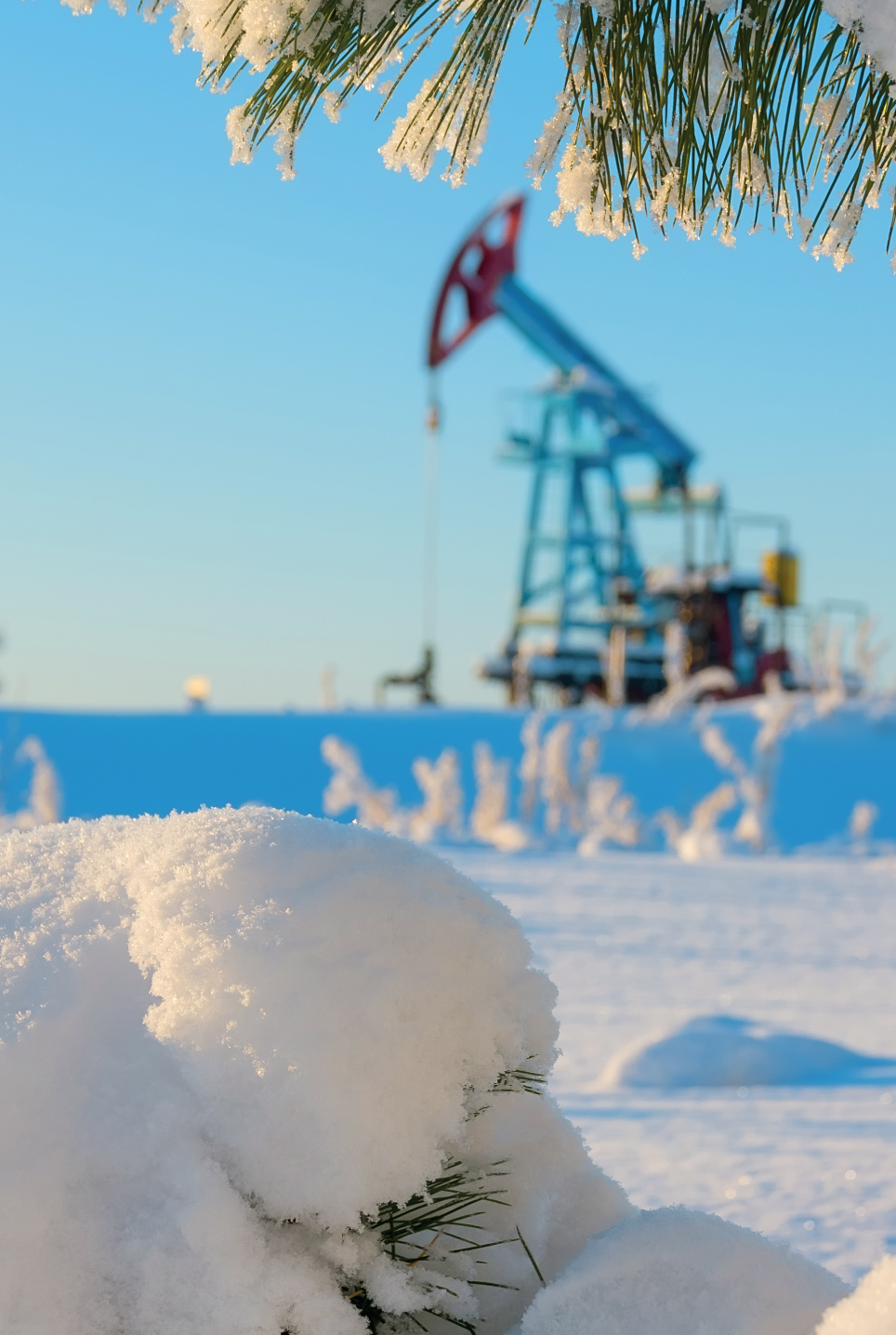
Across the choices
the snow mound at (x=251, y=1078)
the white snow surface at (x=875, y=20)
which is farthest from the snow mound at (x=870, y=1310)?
the white snow surface at (x=875, y=20)

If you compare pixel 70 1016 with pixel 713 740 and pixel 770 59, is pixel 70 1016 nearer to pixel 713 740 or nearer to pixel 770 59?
pixel 770 59

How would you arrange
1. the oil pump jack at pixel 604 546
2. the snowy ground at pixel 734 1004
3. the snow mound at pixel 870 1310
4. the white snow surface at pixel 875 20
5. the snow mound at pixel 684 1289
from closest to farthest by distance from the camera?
1. the snow mound at pixel 870 1310
2. the snow mound at pixel 684 1289
3. the white snow surface at pixel 875 20
4. the snowy ground at pixel 734 1004
5. the oil pump jack at pixel 604 546

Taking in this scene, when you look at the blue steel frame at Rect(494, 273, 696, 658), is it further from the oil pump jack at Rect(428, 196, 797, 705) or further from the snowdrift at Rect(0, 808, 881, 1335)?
the snowdrift at Rect(0, 808, 881, 1335)

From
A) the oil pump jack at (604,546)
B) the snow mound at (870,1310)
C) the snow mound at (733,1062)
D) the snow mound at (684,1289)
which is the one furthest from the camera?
the oil pump jack at (604,546)

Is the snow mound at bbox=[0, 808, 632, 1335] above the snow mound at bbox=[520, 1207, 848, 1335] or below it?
above

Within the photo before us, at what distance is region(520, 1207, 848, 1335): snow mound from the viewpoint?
1.13 m

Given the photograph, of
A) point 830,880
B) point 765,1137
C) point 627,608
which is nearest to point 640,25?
point 765,1137

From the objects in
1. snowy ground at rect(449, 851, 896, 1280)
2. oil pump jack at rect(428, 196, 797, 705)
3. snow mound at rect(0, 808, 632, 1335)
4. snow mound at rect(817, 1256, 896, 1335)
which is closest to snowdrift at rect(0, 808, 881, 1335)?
snow mound at rect(0, 808, 632, 1335)

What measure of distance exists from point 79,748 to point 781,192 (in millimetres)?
16270

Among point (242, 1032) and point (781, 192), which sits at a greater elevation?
point (781, 192)

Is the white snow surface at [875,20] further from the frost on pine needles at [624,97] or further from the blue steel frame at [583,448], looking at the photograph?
the blue steel frame at [583,448]

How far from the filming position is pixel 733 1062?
3.34 metres

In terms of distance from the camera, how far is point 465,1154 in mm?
1250

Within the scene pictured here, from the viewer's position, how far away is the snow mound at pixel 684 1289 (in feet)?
3.71
